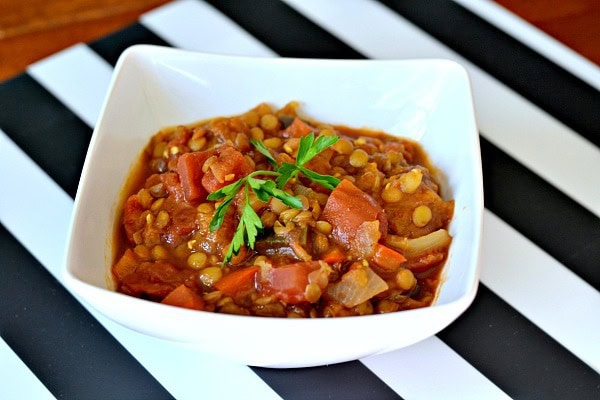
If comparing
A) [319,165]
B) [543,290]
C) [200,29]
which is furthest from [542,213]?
[200,29]

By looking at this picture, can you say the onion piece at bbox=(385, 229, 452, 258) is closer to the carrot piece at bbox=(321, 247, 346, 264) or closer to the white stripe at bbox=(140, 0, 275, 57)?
the carrot piece at bbox=(321, 247, 346, 264)

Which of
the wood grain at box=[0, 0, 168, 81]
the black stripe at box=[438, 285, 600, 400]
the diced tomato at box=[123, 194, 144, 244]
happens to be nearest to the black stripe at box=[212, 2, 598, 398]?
the black stripe at box=[438, 285, 600, 400]

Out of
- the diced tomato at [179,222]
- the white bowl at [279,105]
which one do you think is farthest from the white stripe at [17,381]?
the diced tomato at [179,222]

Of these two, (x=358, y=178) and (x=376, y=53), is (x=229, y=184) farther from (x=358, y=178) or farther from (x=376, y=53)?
(x=376, y=53)

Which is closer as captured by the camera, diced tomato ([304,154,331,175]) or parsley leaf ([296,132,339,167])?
parsley leaf ([296,132,339,167])

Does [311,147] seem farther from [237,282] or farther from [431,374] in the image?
[431,374]

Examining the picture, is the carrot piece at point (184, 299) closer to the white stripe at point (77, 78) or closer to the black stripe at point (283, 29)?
the white stripe at point (77, 78)

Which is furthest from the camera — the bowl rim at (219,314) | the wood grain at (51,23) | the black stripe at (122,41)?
the wood grain at (51,23)
